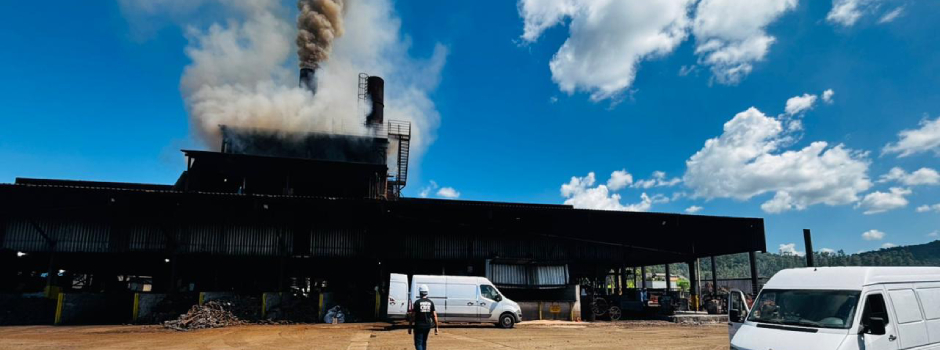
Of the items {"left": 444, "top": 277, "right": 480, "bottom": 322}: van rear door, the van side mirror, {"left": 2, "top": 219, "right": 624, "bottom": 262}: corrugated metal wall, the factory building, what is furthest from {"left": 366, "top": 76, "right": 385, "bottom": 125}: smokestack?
the van side mirror

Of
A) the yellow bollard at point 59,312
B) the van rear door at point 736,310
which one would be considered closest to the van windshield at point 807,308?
the van rear door at point 736,310

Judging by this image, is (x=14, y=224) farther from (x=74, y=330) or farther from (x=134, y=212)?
(x=74, y=330)

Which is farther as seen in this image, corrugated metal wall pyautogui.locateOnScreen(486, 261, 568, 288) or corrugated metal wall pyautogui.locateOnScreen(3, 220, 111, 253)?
corrugated metal wall pyautogui.locateOnScreen(486, 261, 568, 288)

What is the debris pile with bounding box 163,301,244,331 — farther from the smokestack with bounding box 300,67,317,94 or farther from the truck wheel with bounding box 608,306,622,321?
the smokestack with bounding box 300,67,317,94

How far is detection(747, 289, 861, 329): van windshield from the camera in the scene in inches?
283

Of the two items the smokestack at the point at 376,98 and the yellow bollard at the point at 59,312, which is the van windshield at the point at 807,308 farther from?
the smokestack at the point at 376,98

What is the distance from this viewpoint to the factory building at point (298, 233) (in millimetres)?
22328

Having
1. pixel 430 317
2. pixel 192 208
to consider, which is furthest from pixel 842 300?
pixel 192 208

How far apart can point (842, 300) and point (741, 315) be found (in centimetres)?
198

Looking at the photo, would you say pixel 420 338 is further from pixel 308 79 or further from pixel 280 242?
pixel 308 79

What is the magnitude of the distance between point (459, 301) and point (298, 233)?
10.0 m

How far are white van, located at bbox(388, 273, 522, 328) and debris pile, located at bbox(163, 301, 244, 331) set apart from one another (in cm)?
692

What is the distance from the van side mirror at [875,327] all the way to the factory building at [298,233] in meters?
17.6

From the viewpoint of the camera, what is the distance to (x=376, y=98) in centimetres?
3731
